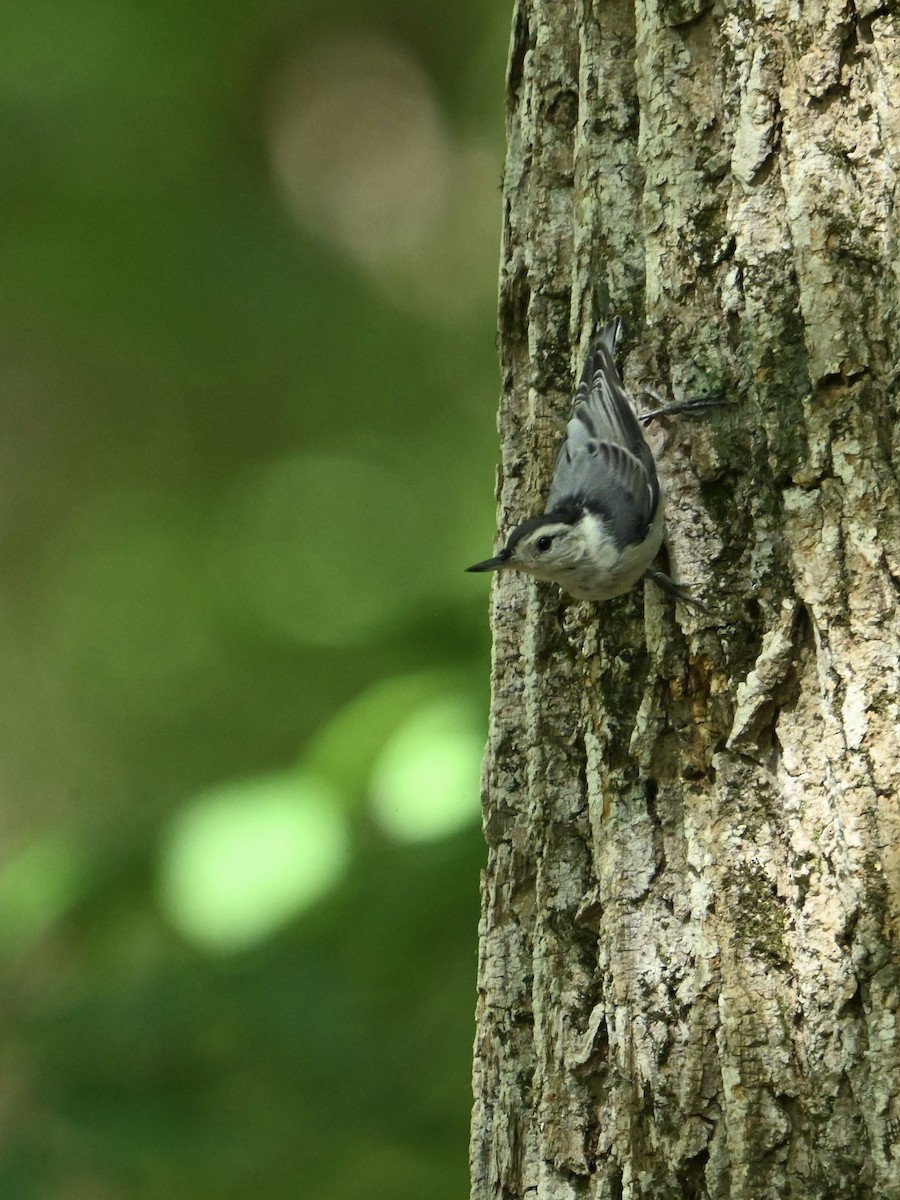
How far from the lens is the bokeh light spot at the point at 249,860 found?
256 cm

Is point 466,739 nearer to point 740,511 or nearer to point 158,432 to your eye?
point 740,511

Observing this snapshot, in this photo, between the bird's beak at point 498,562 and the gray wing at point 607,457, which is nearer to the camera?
the gray wing at point 607,457

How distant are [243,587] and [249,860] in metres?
2.32

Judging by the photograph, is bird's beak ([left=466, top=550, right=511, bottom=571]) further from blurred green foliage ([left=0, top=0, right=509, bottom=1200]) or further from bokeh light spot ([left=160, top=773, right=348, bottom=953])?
bokeh light spot ([left=160, top=773, right=348, bottom=953])

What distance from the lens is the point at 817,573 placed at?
63.4 inches

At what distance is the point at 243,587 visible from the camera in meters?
4.82

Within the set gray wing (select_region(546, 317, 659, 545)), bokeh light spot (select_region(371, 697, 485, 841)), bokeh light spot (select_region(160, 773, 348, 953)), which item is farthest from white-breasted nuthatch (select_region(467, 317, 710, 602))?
bokeh light spot (select_region(160, 773, 348, 953))

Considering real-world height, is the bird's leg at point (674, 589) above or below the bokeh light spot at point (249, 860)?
above

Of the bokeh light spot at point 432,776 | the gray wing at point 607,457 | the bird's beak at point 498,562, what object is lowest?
the bokeh light spot at point 432,776

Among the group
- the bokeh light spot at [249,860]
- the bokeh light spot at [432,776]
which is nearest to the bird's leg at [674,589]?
the bokeh light spot at [432,776]

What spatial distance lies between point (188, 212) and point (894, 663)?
4.02 m

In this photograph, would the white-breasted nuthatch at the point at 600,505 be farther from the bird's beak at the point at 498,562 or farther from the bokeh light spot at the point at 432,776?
the bokeh light spot at the point at 432,776

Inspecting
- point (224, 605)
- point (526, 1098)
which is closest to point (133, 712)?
point (224, 605)

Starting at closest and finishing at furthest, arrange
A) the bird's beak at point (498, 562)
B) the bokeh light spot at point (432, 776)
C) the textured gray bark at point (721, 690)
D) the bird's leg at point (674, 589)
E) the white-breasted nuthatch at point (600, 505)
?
1. the textured gray bark at point (721, 690)
2. the bird's leg at point (674, 589)
3. the white-breasted nuthatch at point (600, 505)
4. the bird's beak at point (498, 562)
5. the bokeh light spot at point (432, 776)
